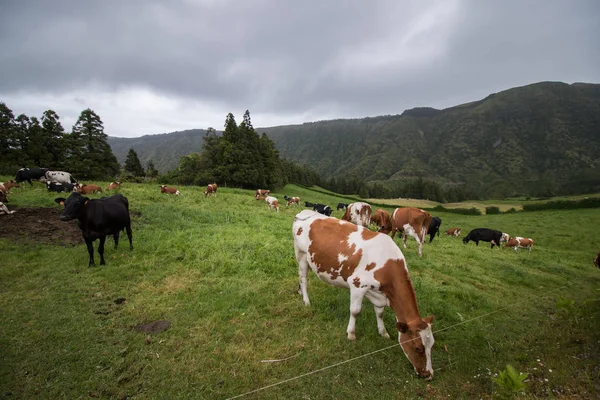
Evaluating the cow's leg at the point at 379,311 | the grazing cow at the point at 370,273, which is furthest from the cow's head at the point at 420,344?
the cow's leg at the point at 379,311

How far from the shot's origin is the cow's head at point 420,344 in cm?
447

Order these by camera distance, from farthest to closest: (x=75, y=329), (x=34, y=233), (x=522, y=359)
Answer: (x=34, y=233), (x=75, y=329), (x=522, y=359)

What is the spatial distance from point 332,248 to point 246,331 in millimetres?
2605

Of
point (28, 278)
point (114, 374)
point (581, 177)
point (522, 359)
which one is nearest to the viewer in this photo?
point (114, 374)

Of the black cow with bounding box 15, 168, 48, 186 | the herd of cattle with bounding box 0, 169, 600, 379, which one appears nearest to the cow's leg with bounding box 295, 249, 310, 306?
the herd of cattle with bounding box 0, 169, 600, 379

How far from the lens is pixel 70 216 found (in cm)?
844

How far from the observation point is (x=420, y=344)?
177 inches

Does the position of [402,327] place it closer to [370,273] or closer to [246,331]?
[370,273]

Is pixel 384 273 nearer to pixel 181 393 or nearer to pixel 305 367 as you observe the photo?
pixel 305 367

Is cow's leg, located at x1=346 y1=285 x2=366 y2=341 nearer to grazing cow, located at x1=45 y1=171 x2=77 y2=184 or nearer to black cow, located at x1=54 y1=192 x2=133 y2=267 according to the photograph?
black cow, located at x1=54 y1=192 x2=133 y2=267

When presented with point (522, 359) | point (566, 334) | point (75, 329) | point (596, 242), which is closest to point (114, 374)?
point (75, 329)

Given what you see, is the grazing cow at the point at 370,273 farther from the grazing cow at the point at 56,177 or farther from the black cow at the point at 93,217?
the grazing cow at the point at 56,177

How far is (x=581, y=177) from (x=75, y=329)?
240 meters

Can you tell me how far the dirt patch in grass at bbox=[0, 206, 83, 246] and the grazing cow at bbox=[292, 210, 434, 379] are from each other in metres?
10.4
